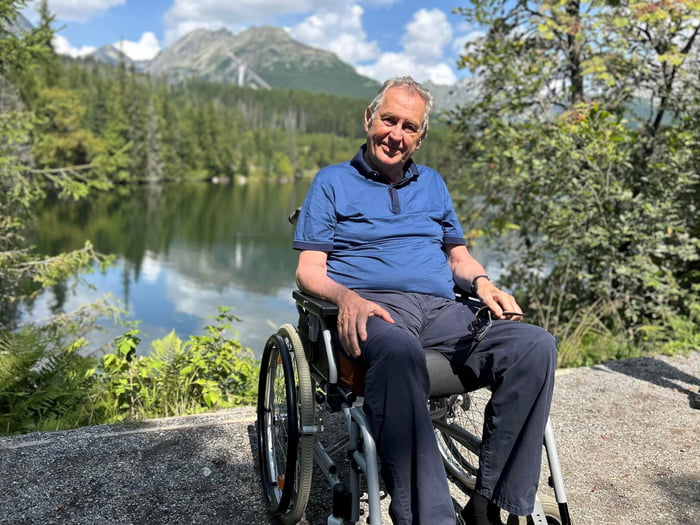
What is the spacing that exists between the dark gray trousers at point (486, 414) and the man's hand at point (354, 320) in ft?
0.10

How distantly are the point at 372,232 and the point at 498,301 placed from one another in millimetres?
551

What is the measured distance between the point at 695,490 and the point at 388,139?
6.36 ft

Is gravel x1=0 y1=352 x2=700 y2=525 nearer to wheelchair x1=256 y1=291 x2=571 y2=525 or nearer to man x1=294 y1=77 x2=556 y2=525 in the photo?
wheelchair x1=256 y1=291 x2=571 y2=525

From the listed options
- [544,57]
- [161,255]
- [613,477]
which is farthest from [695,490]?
[161,255]

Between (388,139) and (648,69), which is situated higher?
(648,69)

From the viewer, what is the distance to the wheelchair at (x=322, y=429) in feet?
5.88

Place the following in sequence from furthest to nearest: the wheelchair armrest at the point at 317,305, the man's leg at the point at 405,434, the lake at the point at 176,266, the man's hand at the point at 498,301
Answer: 1. the lake at the point at 176,266
2. the man's hand at the point at 498,301
3. the wheelchair armrest at the point at 317,305
4. the man's leg at the point at 405,434

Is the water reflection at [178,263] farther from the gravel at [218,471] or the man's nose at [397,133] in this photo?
the man's nose at [397,133]

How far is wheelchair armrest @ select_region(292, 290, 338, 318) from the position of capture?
1941 millimetres

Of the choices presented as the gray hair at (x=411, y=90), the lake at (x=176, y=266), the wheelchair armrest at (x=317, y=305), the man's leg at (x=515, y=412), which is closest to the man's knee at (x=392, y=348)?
the wheelchair armrest at (x=317, y=305)

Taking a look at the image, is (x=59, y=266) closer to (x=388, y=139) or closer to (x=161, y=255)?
(x=388, y=139)

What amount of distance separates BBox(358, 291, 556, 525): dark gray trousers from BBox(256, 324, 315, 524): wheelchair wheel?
306 mm

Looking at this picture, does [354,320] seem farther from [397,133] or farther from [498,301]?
[397,133]

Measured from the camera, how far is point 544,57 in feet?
19.6
